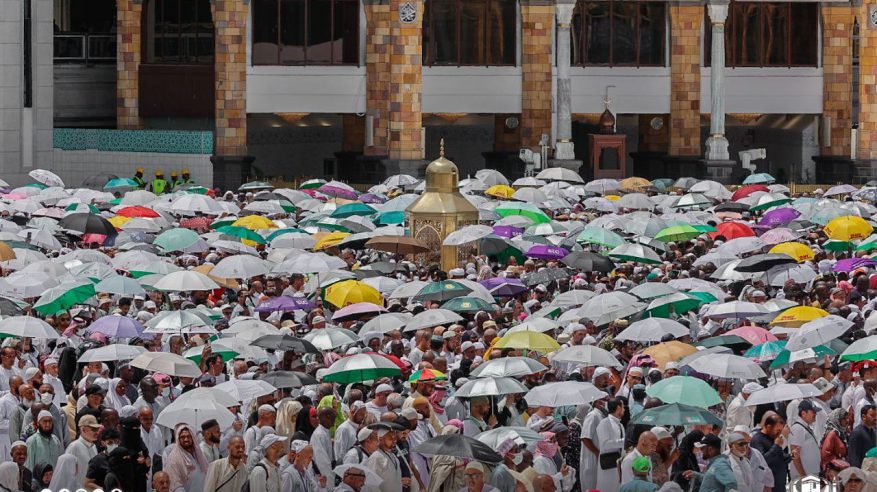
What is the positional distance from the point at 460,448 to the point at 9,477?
389 cm

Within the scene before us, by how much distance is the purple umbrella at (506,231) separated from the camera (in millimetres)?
32250

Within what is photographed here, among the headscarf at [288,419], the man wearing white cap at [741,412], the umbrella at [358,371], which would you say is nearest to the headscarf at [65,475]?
the headscarf at [288,419]

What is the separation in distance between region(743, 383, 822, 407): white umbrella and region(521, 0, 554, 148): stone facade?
1438 inches

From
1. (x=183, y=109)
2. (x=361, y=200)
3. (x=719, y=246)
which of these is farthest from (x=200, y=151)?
(x=719, y=246)

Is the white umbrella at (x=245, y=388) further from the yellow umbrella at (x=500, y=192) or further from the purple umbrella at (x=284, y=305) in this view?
the yellow umbrella at (x=500, y=192)

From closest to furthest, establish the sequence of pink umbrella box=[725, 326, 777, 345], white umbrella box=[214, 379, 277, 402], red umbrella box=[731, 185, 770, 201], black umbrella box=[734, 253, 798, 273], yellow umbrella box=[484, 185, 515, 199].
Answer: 1. white umbrella box=[214, 379, 277, 402]
2. pink umbrella box=[725, 326, 777, 345]
3. black umbrella box=[734, 253, 798, 273]
4. yellow umbrella box=[484, 185, 515, 199]
5. red umbrella box=[731, 185, 770, 201]

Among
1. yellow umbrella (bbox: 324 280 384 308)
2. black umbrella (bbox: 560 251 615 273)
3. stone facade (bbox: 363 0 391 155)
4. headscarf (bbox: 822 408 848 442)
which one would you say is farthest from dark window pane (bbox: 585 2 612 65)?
headscarf (bbox: 822 408 848 442)

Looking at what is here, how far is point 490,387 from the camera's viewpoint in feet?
62.3

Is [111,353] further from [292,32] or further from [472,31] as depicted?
[472,31]

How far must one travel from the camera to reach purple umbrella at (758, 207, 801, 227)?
1368 inches

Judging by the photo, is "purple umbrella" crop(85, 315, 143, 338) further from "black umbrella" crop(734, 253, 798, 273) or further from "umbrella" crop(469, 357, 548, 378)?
"black umbrella" crop(734, 253, 798, 273)

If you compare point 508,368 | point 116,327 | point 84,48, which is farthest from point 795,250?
point 84,48

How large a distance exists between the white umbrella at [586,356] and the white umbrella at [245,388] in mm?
3471

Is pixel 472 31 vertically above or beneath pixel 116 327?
above
